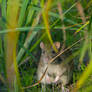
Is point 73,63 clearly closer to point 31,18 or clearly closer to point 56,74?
point 56,74

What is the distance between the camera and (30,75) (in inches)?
113

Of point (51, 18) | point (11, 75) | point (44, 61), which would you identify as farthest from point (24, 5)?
point (11, 75)

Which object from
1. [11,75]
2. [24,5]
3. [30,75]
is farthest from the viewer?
[30,75]

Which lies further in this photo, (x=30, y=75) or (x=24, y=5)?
(x=30, y=75)

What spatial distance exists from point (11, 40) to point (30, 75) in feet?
6.10

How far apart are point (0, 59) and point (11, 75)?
1775 mm

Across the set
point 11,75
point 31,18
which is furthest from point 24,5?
point 11,75

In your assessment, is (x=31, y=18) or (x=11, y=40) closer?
(x=11, y=40)

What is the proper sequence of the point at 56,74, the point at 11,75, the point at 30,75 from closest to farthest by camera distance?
the point at 11,75 → the point at 30,75 → the point at 56,74

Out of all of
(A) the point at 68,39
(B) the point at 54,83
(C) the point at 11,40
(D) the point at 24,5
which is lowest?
(B) the point at 54,83

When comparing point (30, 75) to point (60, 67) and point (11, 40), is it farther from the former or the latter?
point (11, 40)

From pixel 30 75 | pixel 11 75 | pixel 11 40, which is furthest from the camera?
pixel 30 75

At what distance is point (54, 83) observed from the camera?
9.91ft

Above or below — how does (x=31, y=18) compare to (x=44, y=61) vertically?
above
